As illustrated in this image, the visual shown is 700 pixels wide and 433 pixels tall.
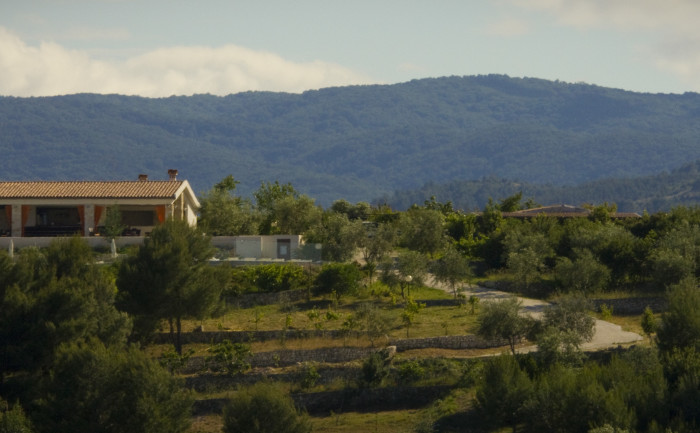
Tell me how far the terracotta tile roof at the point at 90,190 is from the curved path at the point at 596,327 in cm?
1905

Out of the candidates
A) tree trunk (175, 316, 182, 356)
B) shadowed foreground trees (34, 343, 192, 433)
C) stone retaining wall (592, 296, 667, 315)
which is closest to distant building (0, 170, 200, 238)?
tree trunk (175, 316, 182, 356)

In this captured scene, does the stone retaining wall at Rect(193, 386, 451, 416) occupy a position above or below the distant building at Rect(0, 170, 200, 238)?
below

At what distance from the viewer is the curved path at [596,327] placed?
46156 millimetres

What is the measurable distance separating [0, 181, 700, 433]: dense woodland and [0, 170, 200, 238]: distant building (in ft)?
31.8

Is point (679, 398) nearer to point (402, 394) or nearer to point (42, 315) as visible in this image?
point (402, 394)

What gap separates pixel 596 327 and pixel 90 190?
33.4 meters

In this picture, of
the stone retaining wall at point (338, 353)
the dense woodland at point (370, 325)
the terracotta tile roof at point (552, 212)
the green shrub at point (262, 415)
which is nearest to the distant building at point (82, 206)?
the dense woodland at point (370, 325)

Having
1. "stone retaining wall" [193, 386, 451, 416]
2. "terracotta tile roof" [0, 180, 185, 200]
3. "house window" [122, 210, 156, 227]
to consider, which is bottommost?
"stone retaining wall" [193, 386, 451, 416]

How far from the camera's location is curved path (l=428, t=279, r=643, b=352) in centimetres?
4616

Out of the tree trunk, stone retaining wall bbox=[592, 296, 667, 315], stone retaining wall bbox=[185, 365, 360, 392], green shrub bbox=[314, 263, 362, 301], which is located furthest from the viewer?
green shrub bbox=[314, 263, 362, 301]

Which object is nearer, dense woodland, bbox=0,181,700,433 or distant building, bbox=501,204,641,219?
dense woodland, bbox=0,181,700,433

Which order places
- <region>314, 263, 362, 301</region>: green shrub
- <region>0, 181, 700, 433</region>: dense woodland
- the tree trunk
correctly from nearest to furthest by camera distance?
1. <region>0, 181, 700, 433</region>: dense woodland
2. the tree trunk
3. <region>314, 263, 362, 301</region>: green shrub

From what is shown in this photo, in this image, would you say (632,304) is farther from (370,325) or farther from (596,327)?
(370,325)

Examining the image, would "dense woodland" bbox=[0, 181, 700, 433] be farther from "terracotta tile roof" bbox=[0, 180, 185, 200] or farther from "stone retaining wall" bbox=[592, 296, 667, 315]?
"terracotta tile roof" bbox=[0, 180, 185, 200]
